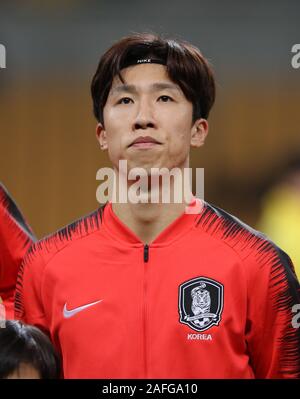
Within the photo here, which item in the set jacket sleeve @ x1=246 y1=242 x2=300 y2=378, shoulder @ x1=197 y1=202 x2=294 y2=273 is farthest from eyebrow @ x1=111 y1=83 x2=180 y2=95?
jacket sleeve @ x1=246 y1=242 x2=300 y2=378

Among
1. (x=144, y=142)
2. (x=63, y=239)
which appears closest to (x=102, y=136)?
(x=144, y=142)

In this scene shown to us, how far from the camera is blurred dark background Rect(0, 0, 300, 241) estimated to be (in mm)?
5297

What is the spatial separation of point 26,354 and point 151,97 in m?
0.72

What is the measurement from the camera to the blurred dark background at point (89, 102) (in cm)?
530

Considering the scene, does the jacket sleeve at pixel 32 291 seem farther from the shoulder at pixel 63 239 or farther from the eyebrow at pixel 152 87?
the eyebrow at pixel 152 87

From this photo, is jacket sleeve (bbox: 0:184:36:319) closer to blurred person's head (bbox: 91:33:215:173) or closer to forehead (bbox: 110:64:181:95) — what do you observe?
blurred person's head (bbox: 91:33:215:173)

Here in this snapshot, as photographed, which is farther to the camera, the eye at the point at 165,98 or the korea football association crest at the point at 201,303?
the eye at the point at 165,98

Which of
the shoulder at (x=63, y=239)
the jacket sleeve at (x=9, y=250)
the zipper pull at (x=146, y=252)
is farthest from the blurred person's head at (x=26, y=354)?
the jacket sleeve at (x=9, y=250)

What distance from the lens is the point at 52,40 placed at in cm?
547

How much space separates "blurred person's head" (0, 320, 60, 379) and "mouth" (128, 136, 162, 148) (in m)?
0.53

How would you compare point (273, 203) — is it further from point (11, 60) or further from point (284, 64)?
point (11, 60)

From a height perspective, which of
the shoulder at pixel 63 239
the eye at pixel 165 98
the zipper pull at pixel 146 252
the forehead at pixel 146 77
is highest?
the forehead at pixel 146 77

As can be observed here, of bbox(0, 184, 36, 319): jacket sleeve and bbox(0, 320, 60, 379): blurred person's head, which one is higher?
bbox(0, 184, 36, 319): jacket sleeve
